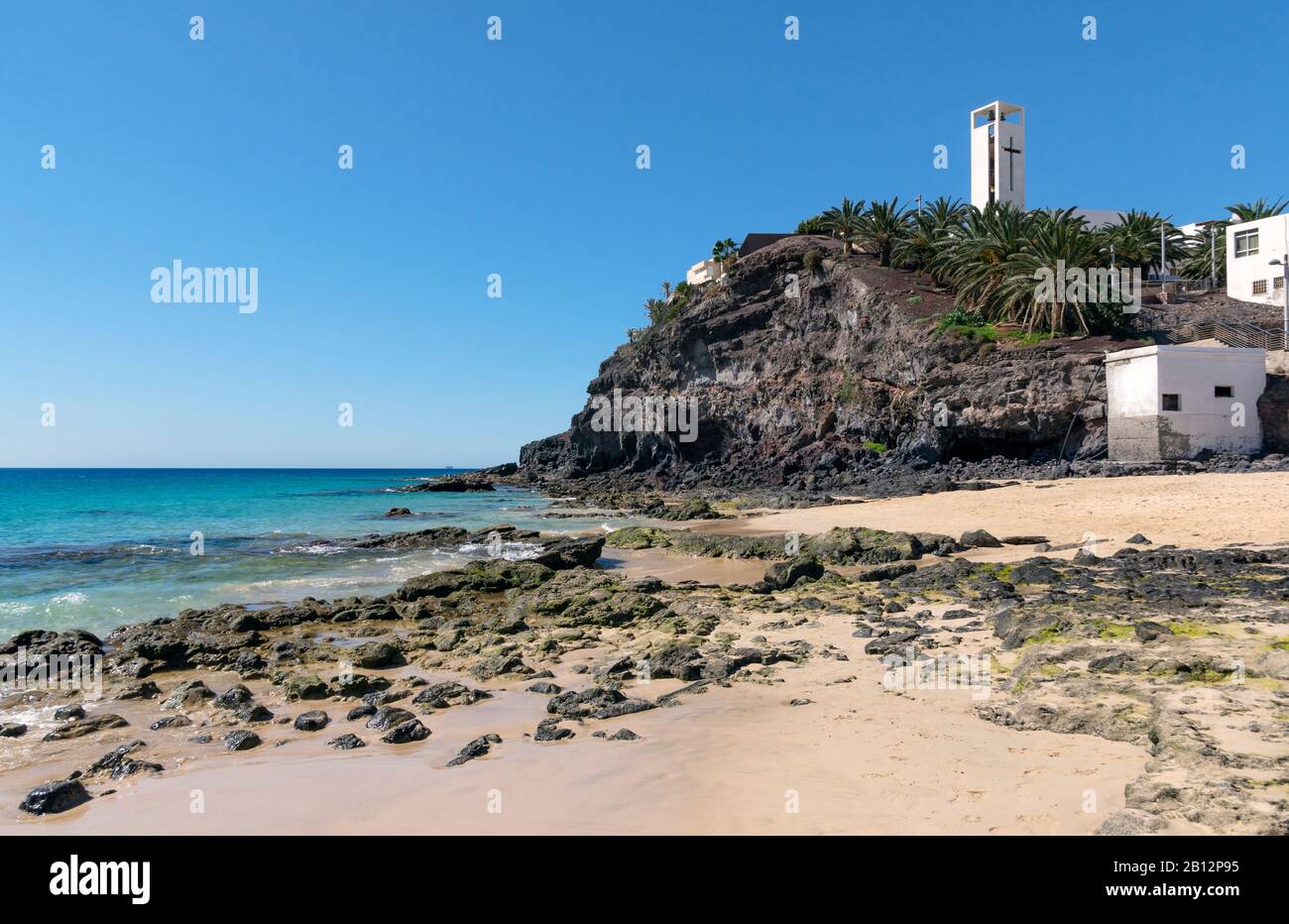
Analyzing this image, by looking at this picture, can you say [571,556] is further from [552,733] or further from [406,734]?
[552,733]

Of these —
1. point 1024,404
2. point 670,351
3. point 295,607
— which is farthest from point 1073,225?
point 295,607

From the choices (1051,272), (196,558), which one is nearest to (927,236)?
(1051,272)

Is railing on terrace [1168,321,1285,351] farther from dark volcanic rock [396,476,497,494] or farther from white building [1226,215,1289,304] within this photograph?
dark volcanic rock [396,476,497,494]

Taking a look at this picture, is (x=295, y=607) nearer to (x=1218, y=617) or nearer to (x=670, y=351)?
(x=1218, y=617)

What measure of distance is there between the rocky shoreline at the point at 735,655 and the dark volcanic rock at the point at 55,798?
0.02 m

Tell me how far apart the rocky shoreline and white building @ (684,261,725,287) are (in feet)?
185

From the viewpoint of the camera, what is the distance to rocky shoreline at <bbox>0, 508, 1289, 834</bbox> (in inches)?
227

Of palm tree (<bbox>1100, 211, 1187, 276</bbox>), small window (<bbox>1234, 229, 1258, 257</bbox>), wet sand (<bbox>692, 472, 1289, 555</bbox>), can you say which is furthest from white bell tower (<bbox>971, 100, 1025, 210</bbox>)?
wet sand (<bbox>692, 472, 1289, 555</bbox>)

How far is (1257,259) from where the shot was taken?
45844 mm

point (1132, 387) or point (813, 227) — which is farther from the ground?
point (813, 227)

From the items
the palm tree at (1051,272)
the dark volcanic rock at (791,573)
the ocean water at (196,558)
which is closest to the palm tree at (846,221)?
the palm tree at (1051,272)

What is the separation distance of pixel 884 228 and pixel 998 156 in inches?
511

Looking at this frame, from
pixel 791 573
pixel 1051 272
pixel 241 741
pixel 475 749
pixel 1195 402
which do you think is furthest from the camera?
pixel 1051 272

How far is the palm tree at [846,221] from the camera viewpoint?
55.7m
